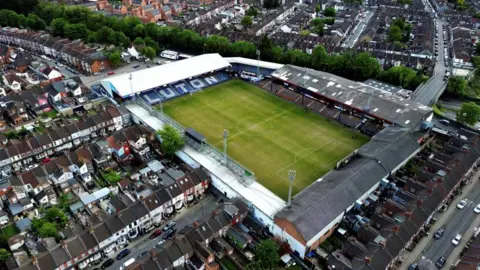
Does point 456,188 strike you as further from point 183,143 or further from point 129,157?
point 129,157

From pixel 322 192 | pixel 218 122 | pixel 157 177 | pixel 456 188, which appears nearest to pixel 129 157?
pixel 157 177

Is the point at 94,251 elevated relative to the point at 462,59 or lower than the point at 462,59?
lower

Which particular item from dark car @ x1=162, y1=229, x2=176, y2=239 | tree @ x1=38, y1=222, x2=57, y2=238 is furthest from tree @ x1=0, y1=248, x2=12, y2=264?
dark car @ x1=162, y1=229, x2=176, y2=239

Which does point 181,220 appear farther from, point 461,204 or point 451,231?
point 461,204

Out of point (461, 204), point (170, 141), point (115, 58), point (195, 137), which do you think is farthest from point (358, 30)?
point (170, 141)

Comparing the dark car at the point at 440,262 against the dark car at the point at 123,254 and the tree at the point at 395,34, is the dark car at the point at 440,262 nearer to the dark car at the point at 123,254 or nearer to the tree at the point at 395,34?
the dark car at the point at 123,254

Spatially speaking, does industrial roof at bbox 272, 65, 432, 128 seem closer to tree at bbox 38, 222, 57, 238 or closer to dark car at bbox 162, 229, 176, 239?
dark car at bbox 162, 229, 176, 239
